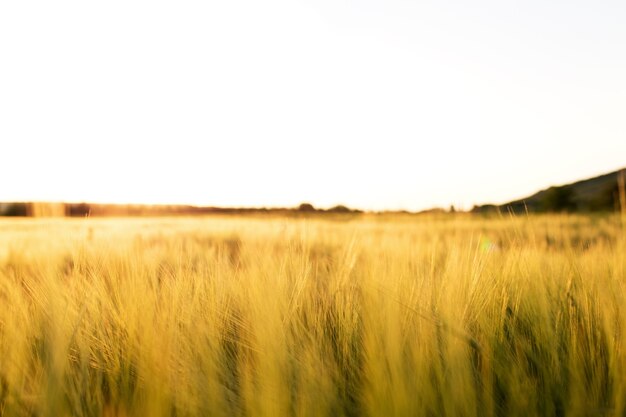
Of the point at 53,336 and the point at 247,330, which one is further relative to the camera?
the point at 247,330

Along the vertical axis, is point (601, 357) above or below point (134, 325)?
below

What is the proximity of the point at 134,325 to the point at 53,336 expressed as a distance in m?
0.17

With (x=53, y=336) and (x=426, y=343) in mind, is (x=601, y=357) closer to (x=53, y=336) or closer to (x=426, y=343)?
(x=426, y=343)

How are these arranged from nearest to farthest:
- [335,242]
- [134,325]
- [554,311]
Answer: [134,325] → [554,311] → [335,242]

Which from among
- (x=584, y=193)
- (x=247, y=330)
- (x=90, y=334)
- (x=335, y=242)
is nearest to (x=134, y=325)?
(x=90, y=334)

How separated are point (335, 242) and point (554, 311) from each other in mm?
3911

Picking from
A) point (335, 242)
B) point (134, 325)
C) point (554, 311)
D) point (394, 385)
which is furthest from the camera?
point (335, 242)

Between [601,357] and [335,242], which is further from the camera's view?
[335,242]

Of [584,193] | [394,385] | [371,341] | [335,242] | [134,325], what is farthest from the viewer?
[584,193]

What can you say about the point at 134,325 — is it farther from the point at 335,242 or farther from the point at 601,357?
the point at 335,242

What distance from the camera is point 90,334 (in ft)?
3.66

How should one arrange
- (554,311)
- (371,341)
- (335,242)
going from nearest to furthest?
(371,341) < (554,311) < (335,242)

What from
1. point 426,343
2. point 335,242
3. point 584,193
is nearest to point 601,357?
point 426,343

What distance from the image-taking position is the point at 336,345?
123cm
